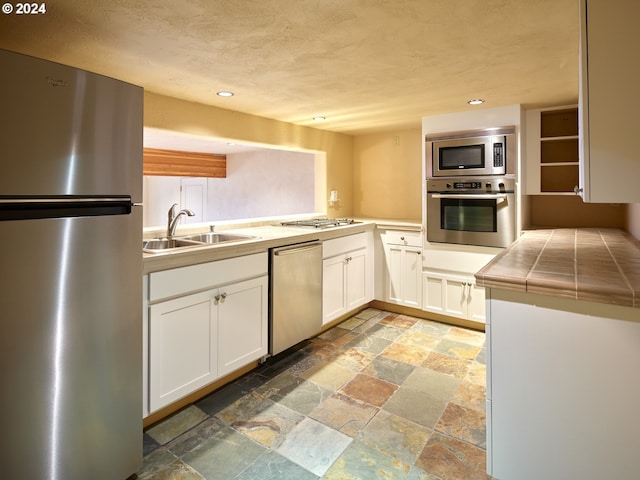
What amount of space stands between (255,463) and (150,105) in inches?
88.6

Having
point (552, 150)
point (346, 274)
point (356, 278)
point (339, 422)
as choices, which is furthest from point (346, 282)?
point (552, 150)

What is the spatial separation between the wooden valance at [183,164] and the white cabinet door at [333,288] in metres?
3.89

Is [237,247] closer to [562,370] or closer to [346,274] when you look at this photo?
[346,274]

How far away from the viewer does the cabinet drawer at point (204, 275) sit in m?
1.93

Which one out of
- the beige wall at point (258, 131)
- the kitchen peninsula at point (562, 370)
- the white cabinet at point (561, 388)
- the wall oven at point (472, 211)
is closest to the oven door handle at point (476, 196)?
the wall oven at point (472, 211)

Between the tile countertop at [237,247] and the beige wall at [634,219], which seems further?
the beige wall at [634,219]

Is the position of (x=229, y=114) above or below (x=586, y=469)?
above

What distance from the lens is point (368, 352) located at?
3.02 metres

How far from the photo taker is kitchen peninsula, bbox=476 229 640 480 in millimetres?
1275

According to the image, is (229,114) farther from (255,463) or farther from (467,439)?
(467,439)

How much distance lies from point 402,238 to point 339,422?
6.95 feet

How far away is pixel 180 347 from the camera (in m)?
2.04

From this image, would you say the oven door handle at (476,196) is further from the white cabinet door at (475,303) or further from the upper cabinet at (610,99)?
the upper cabinet at (610,99)

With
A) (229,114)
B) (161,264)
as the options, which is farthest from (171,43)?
(229,114)
